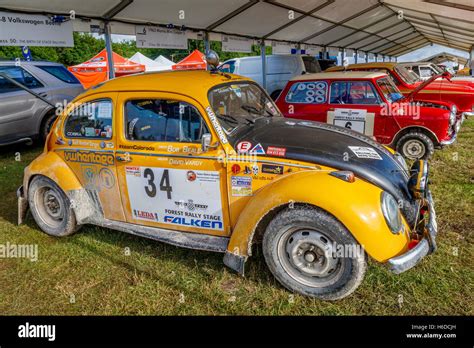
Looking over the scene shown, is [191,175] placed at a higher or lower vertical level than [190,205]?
higher

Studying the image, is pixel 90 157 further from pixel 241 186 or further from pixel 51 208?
pixel 241 186

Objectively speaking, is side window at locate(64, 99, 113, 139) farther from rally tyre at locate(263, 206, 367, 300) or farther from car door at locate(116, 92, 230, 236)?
rally tyre at locate(263, 206, 367, 300)

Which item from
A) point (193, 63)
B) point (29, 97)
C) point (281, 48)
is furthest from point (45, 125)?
point (193, 63)

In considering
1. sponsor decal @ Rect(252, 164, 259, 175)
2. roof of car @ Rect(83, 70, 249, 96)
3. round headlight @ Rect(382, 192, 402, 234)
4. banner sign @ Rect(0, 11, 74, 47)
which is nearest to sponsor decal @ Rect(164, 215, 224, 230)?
sponsor decal @ Rect(252, 164, 259, 175)

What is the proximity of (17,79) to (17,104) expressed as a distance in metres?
0.74

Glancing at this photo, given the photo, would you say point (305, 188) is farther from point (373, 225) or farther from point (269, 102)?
point (269, 102)

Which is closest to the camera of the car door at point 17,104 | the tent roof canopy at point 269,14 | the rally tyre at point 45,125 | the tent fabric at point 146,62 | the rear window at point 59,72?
the tent roof canopy at point 269,14

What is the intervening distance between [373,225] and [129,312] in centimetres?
219

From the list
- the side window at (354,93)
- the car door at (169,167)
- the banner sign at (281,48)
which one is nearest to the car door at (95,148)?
the car door at (169,167)

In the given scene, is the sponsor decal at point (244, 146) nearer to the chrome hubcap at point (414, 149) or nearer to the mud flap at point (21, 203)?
the mud flap at point (21, 203)

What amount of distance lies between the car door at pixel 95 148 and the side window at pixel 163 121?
229 millimetres

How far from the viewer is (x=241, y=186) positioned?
10.9 feet

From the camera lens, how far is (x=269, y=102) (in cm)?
452

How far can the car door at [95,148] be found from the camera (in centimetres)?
387
